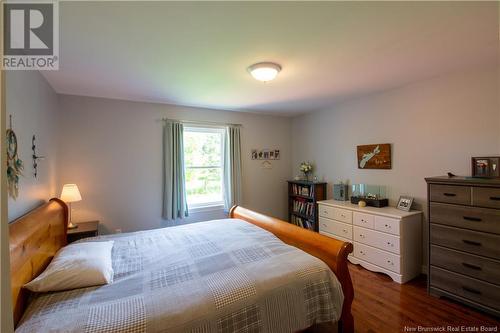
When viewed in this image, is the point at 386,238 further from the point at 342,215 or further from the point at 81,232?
the point at 81,232

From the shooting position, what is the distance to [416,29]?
5.42 feet

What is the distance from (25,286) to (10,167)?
0.83 metres

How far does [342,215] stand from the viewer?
325cm

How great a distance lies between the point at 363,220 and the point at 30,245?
10.6ft

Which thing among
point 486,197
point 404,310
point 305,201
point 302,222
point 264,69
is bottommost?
point 404,310

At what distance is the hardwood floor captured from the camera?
197cm

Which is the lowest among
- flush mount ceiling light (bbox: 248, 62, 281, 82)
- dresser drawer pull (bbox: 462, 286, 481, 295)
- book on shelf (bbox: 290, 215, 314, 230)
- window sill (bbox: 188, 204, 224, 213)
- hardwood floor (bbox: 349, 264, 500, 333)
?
hardwood floor (bbox: 349, 264, 500, 333)

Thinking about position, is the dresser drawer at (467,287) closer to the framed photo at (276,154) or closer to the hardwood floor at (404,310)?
the hardwood floor at (404,310)

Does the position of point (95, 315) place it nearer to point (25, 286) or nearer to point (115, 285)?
point (115, 285)

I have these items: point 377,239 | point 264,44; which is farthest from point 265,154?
point 264,44

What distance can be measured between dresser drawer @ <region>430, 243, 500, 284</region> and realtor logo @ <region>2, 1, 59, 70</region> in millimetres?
3663

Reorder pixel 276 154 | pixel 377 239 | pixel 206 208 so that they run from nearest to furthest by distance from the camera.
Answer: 1. pixel 377 239
2. pixel 206 208
3. pixel 276 154

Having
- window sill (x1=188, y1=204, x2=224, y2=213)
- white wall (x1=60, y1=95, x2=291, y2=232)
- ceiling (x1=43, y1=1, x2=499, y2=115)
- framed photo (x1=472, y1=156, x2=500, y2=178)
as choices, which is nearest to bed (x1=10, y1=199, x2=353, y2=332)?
white wall (x1=60, y1=95, x2=291, y2=232)

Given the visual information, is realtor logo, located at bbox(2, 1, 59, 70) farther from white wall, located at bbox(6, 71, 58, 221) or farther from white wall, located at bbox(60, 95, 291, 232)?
white wall, located at bbox(60, 95, 291, 232)
